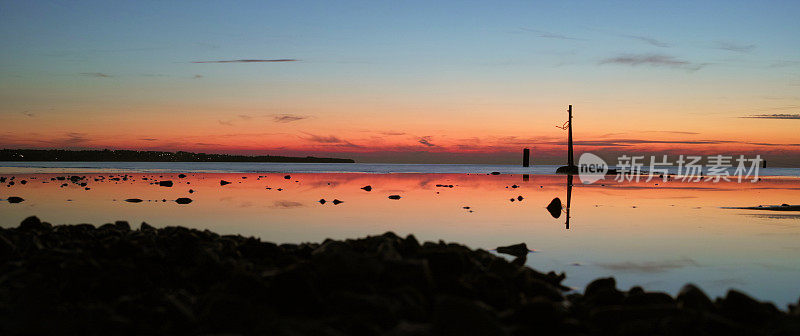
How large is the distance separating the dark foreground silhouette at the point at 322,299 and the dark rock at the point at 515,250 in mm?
2715

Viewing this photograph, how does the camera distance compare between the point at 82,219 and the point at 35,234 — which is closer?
the point at 35,234

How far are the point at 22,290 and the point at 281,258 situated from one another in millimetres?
3141

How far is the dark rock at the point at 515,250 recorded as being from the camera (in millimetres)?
11500

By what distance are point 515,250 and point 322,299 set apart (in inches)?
250

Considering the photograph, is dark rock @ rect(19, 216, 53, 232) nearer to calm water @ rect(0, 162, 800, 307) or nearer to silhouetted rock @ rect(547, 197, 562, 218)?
calm water @ rect(0, 162, 800, 307)

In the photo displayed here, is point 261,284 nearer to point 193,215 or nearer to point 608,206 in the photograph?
point 193,215

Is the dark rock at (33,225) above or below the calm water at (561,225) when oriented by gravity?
above

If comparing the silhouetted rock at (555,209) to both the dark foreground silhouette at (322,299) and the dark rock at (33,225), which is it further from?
the dark rock at (33,225)

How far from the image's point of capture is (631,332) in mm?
5266

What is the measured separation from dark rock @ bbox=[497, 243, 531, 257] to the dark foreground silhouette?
2.71m

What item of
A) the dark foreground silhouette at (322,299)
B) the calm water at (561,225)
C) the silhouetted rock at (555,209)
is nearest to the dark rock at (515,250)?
the calm water at (561,225)

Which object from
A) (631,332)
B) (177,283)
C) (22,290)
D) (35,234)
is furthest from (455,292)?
(35,234)

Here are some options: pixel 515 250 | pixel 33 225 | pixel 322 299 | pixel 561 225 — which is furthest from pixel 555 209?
pixel 322 299

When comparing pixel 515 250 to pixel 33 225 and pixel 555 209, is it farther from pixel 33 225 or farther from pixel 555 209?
pixel 33 225
